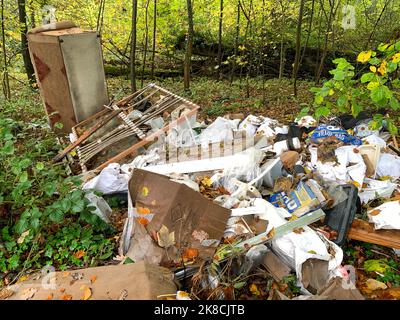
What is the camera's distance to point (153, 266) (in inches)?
92.2

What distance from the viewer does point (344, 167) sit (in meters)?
3.85

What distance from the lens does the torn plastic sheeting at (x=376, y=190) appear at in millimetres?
3518

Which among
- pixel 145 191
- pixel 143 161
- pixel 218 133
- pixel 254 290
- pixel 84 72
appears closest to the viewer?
pixel 254 290

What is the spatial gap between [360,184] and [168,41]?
10691 mm

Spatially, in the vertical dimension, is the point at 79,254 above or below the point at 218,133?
below

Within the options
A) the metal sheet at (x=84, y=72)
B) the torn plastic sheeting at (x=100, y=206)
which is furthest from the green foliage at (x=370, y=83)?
the metal sheet at (x=84, y=72)

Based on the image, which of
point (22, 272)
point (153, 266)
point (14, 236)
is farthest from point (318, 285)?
point (14, 236)

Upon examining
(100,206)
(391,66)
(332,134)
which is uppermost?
(391,66)

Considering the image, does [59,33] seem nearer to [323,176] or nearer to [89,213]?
[89,213]

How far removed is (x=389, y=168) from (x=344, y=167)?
2.17 ft

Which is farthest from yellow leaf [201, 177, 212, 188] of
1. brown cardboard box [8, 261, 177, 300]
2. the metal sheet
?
the metal sheet

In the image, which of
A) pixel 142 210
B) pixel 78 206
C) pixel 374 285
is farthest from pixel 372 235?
pixel 78 206

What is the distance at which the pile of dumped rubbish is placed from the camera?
2496mm

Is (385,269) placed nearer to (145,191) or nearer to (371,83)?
(371,83)
